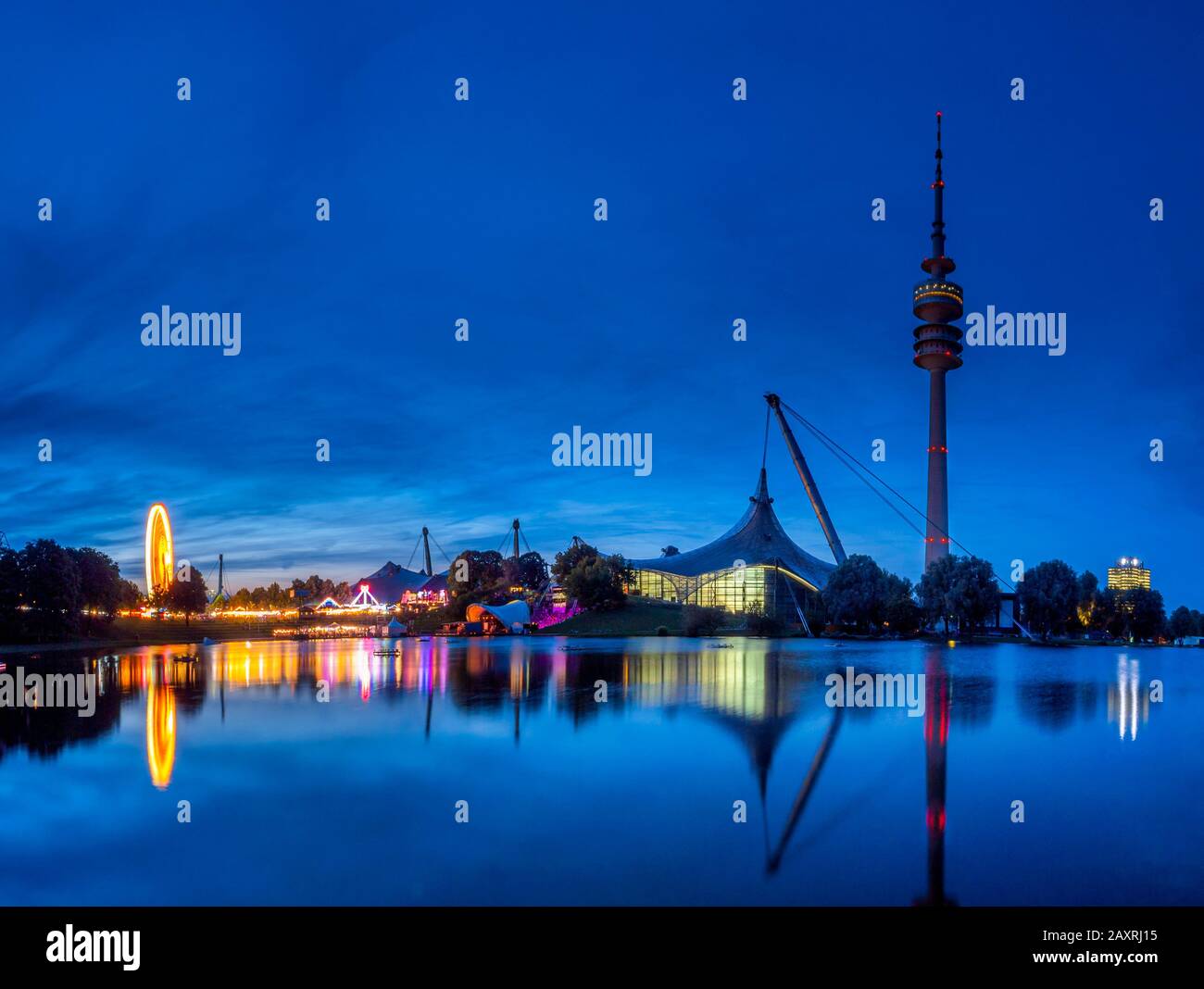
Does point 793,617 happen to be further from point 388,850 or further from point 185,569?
point 388,850

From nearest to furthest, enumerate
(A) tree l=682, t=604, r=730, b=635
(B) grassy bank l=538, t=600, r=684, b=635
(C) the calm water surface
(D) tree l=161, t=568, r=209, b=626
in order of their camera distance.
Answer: (C) the calm water surface → (A) tree l=682, t=604, r=730, b=635 → (D) tree l=161, t=568, r=209, b=626 → (B) grassy bank l=538, t=600, r=684, b=635

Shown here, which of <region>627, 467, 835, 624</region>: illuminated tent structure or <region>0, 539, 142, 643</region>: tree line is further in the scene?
<region>627, 467, 835, 624</region>: illuminated tent structure

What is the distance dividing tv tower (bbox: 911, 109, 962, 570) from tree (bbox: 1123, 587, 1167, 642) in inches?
1111

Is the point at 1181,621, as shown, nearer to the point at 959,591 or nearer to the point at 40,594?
the point at 959,591

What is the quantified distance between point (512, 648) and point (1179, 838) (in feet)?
157

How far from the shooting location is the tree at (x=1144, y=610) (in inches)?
3115

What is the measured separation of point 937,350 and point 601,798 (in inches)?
4278

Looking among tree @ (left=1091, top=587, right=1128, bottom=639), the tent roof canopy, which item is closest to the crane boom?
the tent roof canopy

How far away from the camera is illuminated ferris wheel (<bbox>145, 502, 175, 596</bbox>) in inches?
3184

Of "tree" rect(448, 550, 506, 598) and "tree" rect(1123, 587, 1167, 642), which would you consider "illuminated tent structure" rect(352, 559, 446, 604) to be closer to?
"tree" rect(448, 550, 506, 598)

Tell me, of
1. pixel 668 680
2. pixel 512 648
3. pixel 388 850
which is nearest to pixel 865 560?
pixel 512 648

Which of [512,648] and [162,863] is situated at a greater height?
[162,863]

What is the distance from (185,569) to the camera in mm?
75938

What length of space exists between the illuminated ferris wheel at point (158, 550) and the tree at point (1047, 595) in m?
84.0
